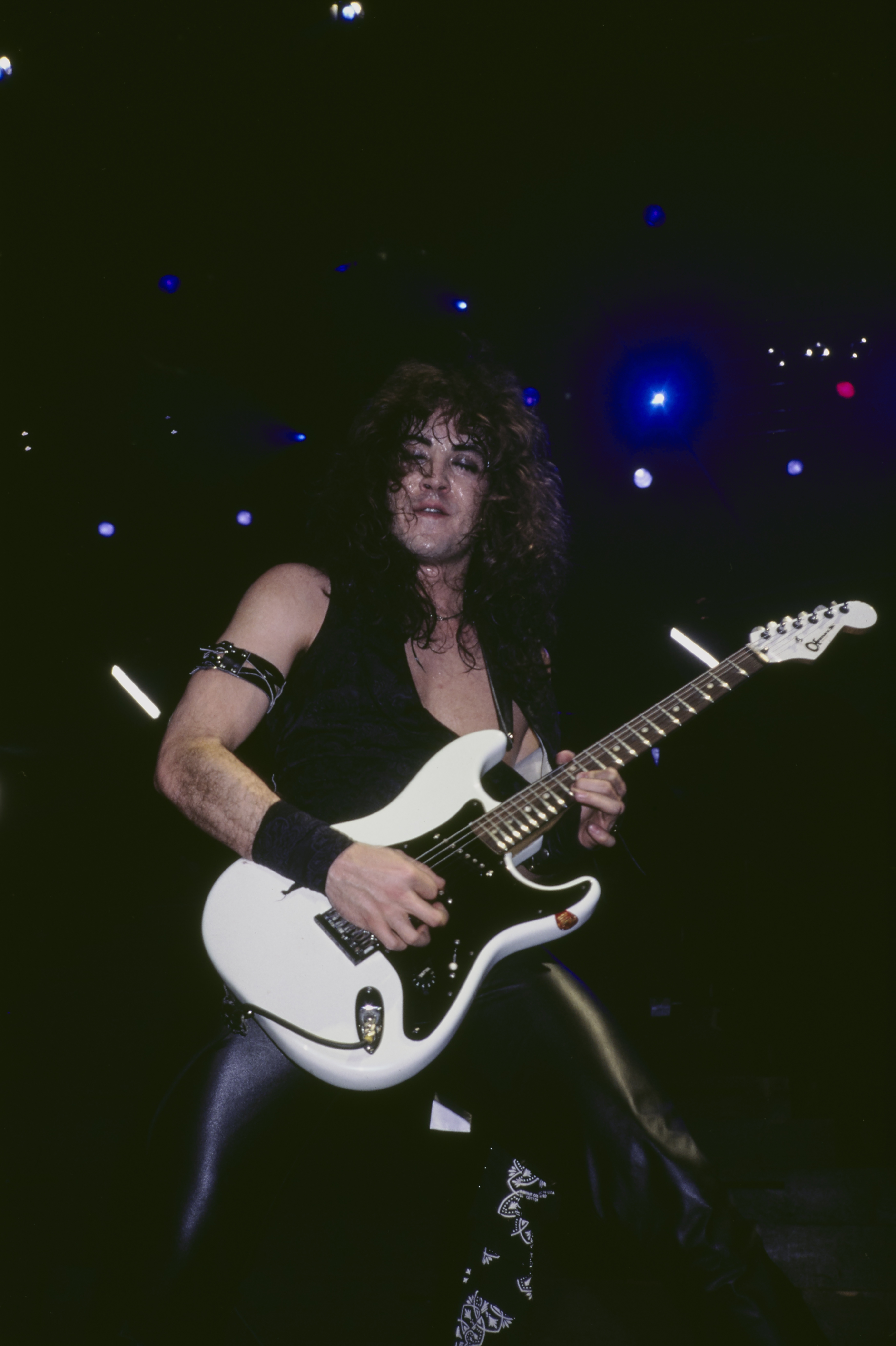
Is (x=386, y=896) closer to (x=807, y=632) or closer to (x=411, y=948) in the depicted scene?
(x=411, y=948)

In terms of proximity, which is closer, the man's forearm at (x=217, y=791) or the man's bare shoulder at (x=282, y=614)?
the man's forearm at (x=217, y=791)

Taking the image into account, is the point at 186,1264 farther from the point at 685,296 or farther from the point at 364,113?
the point at 685,296

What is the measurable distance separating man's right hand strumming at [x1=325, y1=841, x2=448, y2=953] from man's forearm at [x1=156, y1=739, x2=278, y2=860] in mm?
246

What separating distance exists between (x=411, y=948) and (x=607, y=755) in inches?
34.1

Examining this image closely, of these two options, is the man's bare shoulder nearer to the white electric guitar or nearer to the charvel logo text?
the white electric guitar

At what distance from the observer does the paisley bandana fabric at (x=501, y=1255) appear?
2414 mm

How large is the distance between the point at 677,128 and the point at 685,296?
3.38 feet

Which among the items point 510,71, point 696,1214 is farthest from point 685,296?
point 696,1214

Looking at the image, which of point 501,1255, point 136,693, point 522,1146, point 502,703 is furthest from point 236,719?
point 136,693

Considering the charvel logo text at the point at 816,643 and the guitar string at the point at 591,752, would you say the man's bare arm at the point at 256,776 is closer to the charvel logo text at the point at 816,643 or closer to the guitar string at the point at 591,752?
the guitar string at the point at 591,752

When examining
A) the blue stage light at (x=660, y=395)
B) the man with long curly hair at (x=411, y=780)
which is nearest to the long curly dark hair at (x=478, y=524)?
the man with long curly hair at (x=411, y=780)

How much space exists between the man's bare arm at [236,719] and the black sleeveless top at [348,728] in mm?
86

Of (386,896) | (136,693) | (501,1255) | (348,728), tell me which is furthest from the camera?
(136,693)

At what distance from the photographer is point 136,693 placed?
22.0 feet
